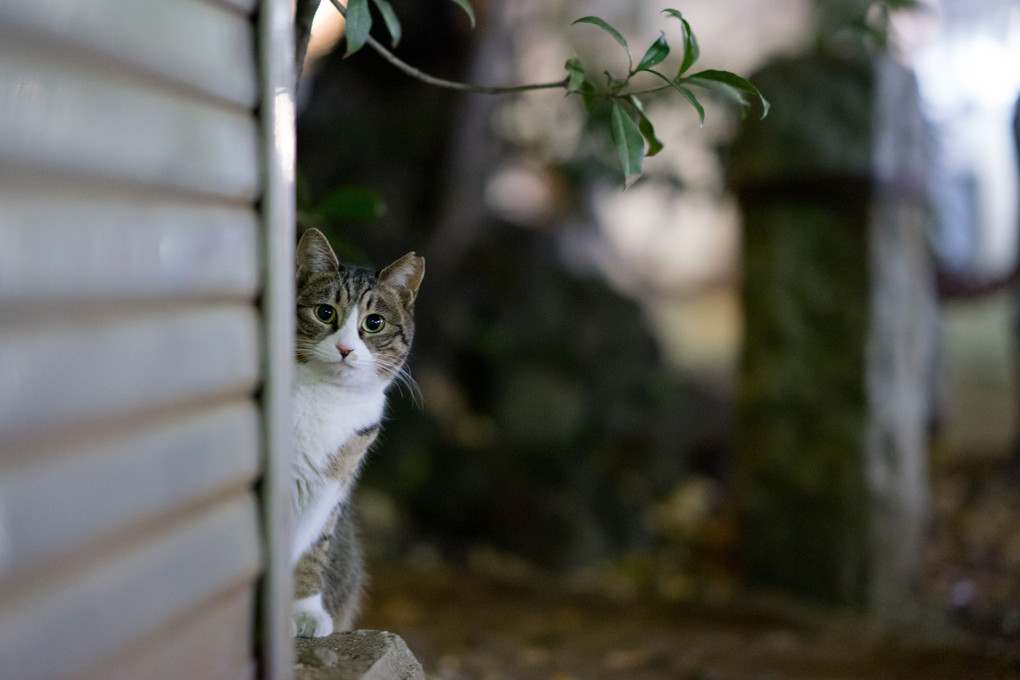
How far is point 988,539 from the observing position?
4188 mm

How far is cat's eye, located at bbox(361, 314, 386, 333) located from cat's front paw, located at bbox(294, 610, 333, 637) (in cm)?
59

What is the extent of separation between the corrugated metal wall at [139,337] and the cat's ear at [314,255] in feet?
1.63

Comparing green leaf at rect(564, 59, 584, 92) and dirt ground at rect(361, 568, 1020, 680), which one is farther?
dirt ground at rect(361, 568, 1020, 680)

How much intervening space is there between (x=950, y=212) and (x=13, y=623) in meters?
5.30

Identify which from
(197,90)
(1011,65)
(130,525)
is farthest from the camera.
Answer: (1011,65)

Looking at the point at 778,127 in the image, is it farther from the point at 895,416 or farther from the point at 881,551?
the point at 881,551

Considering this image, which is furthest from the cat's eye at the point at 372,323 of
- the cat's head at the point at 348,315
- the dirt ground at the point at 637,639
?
the dirt ground at the point at 637,639

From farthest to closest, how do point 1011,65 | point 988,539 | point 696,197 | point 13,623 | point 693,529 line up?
point 696,197, point 693,529, point 988,539, point 1011,65, point 13,623

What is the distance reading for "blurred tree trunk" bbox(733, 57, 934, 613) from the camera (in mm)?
3287

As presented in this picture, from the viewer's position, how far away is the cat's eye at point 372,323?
1.68 m

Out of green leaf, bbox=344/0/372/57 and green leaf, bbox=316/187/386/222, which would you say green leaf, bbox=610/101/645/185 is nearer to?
green leaf, bbox=344/0/372/57

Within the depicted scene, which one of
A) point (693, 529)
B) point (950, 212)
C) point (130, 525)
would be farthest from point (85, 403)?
point (950, 212)

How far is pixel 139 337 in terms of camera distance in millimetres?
857

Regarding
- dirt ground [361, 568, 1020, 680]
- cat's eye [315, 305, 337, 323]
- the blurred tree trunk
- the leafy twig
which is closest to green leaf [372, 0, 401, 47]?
the leafy twig
